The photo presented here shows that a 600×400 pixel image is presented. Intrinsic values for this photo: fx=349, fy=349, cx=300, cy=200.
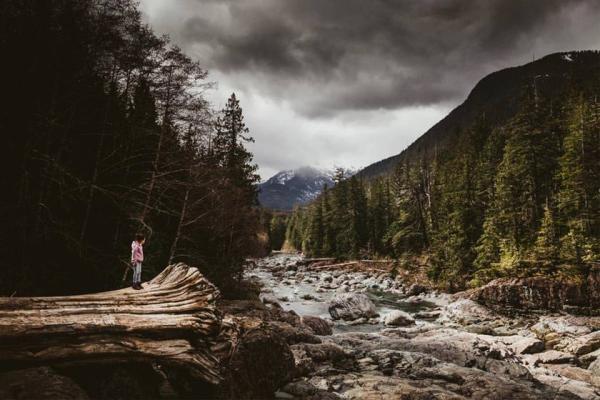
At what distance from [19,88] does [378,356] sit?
1287 centimetres

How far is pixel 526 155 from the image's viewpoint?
101ft

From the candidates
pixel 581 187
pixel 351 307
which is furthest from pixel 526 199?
pixel 351 307

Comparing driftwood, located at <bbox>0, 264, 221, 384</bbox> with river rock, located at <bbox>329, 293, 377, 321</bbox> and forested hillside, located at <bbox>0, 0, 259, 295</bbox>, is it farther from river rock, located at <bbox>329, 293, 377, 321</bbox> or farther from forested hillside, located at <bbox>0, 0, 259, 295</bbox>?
river rock, located at <bbox>329, 293, 377, 321</bbox>

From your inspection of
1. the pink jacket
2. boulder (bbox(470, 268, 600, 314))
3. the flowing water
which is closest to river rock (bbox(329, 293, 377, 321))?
the flowing water

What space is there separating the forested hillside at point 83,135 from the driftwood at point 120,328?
464cm

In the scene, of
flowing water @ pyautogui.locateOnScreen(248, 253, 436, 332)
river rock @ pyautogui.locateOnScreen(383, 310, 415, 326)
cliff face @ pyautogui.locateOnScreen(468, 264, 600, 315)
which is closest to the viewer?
river rock @ pyautogui.locateOnScreen(383, 310, 415, 326)

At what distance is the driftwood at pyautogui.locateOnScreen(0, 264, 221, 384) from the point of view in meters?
4.33

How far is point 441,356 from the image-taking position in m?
12.2

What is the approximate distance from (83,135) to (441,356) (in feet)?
45.7

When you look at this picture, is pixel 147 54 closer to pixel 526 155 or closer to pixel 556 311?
pixel 556 311

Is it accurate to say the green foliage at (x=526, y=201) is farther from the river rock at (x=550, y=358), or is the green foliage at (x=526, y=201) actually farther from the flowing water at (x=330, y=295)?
the river rock at (x=550, y=358)

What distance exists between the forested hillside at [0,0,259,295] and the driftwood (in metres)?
4.64

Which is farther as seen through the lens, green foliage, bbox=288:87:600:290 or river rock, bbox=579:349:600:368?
green foliage, bbox=288:87:600:290

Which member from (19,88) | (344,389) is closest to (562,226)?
(344,389)
